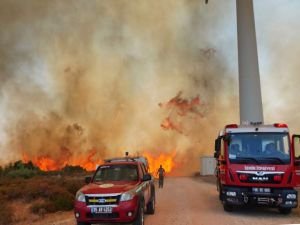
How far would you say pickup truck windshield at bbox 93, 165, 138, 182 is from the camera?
13.1 meters

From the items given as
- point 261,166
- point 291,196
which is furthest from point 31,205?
point 291,196

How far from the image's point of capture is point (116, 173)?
43.5 feet

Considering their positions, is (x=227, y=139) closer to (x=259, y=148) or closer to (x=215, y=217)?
(x=259, y=148)

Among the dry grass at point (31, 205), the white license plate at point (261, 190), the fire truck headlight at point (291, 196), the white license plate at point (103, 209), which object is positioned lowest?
the dry grass at point (31, 205)

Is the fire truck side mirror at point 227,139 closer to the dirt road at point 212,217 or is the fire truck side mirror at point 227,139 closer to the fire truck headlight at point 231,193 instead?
the fire truck headlight at point 231,193

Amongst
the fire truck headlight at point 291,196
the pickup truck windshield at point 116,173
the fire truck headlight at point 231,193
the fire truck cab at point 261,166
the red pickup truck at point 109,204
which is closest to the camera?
the red pickup truck at point 109,204

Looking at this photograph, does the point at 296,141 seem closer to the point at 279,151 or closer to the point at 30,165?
the point at 279,151

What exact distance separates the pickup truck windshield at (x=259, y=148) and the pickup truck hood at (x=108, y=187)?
202 inches

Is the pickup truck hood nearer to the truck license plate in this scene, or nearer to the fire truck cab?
the fire truck cab

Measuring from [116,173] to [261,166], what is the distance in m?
5.97

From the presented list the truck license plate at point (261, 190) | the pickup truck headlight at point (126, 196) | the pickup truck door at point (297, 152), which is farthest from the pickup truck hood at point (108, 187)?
the pickup truck door at point (297, 152)

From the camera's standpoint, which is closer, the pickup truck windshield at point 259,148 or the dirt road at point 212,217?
the dirt road at point 212,217

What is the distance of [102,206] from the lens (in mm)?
11305

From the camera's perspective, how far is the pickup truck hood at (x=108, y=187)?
11.5 meters
